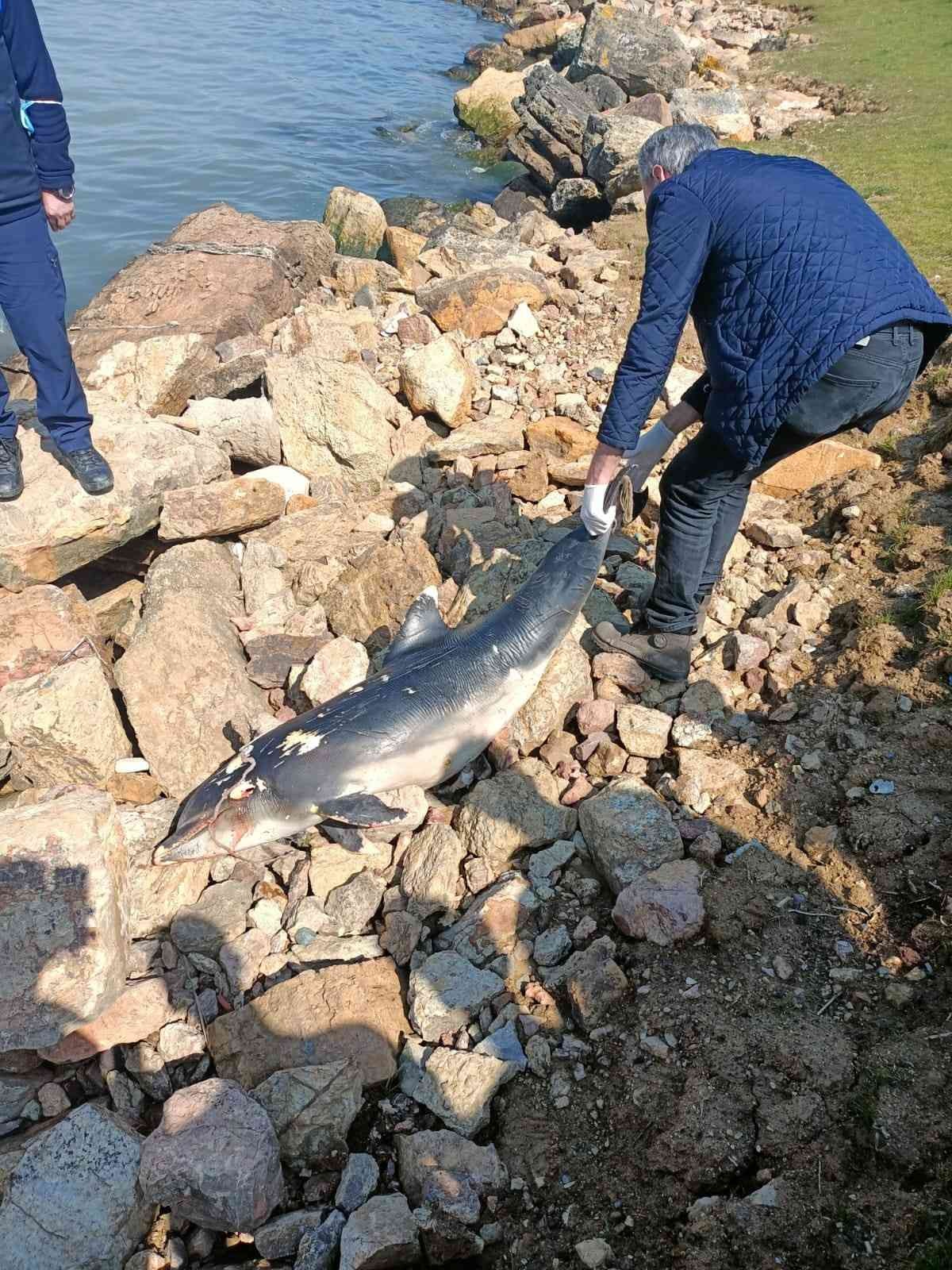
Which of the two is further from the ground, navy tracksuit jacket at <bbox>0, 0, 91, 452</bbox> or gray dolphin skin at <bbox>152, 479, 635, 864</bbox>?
navy tracksuit jacket at <bbox>0, 0, 91, 452</bbox>

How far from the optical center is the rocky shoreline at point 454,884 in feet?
8.56

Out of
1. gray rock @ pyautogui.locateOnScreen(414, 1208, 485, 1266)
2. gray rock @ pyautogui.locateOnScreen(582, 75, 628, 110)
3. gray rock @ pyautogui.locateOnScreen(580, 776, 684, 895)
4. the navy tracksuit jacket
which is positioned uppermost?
gray rock @ pyautogui.locateOnScreen(582, 75, 628, 110)

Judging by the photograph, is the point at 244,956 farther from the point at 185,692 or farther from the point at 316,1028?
the point at 185,692

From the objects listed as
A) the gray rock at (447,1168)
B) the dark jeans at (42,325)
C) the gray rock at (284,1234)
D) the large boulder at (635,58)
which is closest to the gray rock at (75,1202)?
the gray rock at (284,1234)

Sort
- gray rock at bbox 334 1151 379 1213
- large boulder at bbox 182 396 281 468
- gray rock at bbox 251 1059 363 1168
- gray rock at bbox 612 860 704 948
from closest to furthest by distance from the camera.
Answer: gray rock at bbox 334 1151 379 1213 < gray rock at bbox 251 1059 363 1168 < gray rock at bbox 612 860 704 948 < large boulder at bbox 182 396 281 468

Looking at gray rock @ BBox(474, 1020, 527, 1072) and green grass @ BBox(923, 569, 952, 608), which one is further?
green grass @ BBox(923, 569, 952, 608)

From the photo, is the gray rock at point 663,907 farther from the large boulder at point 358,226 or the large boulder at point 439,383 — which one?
the large boulder at point 358,226

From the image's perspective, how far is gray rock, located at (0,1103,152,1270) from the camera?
2.58 m

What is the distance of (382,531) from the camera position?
6000mm

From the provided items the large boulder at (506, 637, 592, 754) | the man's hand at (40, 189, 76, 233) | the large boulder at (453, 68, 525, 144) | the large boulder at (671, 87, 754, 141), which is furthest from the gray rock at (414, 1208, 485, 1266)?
the large boulder at (453, 68, 525, 144)

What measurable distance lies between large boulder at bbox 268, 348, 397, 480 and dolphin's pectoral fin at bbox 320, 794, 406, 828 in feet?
10.6

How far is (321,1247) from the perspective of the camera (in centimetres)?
254

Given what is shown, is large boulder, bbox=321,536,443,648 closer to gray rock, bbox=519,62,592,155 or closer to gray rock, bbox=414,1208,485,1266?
gray rock, bbox=414,1208,485,1266

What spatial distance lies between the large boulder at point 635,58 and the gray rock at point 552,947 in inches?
716
